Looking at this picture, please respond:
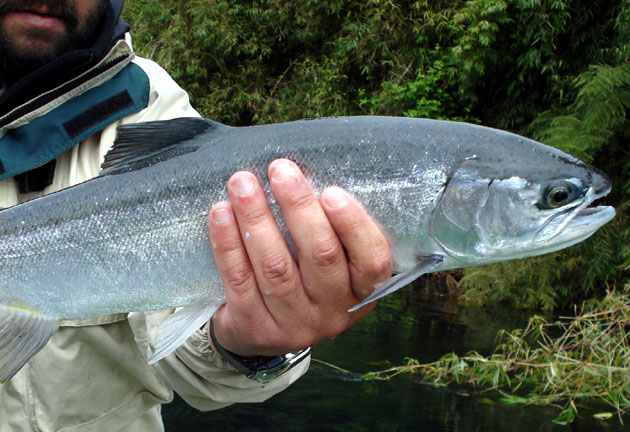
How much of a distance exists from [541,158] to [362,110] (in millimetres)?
13461

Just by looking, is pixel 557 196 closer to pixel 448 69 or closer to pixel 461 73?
pixel 461 73

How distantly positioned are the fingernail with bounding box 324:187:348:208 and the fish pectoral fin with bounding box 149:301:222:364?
1.82 feet

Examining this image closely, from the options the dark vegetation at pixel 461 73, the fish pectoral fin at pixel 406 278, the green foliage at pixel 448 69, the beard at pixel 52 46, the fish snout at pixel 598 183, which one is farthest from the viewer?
the green foliage at pixel 448 69

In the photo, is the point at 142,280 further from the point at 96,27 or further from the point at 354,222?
the point at 96,27

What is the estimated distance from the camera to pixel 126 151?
6.70 ft

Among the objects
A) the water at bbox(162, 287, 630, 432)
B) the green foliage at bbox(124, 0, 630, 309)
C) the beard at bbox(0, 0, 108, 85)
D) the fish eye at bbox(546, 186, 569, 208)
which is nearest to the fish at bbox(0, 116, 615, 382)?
the fish eye at bbox(546, 186, 569, 208)

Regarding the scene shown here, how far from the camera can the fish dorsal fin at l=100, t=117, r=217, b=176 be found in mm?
2020

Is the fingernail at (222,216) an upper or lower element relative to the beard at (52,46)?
lower

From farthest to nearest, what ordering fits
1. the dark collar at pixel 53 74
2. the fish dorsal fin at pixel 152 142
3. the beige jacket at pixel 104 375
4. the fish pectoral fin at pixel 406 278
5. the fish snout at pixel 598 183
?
the dark collar at pixel 53 74, the beige jacket at pixel 104 375, the fish dorsal fin at pixel 152 142, the fish snout at pixel 598 183, the fish pectoral fin at pixel 406 278

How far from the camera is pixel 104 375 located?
2.47m

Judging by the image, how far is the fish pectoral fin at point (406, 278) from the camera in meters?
1.77

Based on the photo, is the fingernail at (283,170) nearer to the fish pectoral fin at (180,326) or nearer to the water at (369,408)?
the fish pectoral fin at (180,326)

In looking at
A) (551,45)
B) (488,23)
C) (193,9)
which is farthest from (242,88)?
(551,45)

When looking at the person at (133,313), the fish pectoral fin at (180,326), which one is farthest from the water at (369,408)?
the fish pectoral fin at (180,326)
